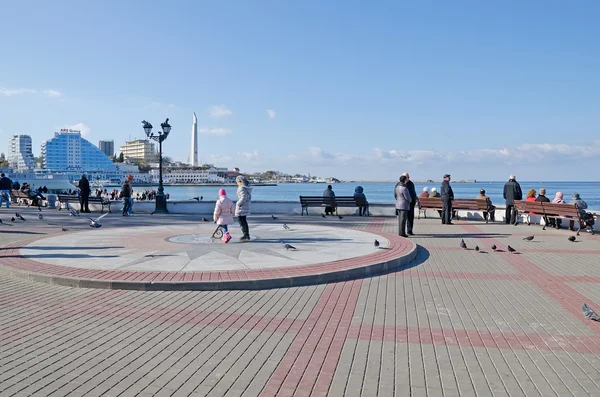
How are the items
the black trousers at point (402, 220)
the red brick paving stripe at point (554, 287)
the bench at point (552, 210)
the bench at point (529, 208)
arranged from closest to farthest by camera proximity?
the red brick paving stripe at point (554, 287) < the black trousers at point (402, 220) < the bench at point (552, 210) < the bench at point (529, 208)

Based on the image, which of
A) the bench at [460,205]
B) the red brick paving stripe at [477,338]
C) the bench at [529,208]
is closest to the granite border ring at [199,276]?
the red brick paving stripe at [477,338]

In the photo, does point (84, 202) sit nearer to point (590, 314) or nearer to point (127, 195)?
point (127, 195)

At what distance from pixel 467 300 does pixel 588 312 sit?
1476mm

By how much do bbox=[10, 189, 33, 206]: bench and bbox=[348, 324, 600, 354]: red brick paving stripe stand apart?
27370 mm

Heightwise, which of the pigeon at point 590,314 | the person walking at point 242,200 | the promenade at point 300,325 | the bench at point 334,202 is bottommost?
the promenade at point 300,325

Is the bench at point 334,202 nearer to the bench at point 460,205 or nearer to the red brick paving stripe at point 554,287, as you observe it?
the bench at point 460,205

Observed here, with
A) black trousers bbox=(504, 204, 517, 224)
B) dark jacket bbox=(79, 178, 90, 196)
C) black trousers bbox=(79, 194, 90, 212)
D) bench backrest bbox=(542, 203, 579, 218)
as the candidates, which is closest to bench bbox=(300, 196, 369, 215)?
black trousers bbox=(504, 204, 517, 224)

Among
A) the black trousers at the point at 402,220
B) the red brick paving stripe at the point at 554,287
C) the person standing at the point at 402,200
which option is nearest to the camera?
the red brick paving stripe at the point at 554,287

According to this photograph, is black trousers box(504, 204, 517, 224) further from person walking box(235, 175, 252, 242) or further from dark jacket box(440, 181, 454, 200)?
person walking box(235, 175, 252, 242)

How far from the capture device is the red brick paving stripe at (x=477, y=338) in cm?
474

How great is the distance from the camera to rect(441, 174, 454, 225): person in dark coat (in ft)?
54.3

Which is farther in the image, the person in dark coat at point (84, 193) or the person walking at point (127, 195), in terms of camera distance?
the person in dark coat at point (84, 193)

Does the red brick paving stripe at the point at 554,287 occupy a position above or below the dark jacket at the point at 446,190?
below

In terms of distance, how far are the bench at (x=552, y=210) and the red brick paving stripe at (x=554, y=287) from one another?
5.92 meters
